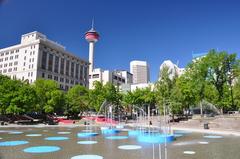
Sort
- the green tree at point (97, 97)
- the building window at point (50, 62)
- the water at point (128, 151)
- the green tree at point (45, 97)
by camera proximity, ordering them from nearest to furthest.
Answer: the water at point (128, 151), the green tree at point (45, 97), the green tree at point (97, 97), the building window at point (50, 62)

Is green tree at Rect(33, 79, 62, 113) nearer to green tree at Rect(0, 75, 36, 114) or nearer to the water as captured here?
green tree at Rect(0, 75, 36, 114)

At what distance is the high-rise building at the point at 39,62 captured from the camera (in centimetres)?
9869

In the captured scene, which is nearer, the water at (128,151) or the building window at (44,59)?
the water at (128,151)

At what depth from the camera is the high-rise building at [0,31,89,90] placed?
3885 inches

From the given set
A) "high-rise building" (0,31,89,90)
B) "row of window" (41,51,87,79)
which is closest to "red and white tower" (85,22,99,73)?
"row of window" (41,51,87,79)

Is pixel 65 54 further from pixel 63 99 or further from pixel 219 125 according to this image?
pixel 219 125

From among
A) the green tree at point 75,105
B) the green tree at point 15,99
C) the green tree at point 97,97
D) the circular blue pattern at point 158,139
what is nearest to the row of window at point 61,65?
the green tree at point 75,105

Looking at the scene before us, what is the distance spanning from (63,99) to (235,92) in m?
46.9

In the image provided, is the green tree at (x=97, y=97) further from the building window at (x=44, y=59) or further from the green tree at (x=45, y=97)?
the building window at (x=44, y=59)

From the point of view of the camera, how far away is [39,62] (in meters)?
98.2

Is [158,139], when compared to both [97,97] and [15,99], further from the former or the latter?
[97,97]

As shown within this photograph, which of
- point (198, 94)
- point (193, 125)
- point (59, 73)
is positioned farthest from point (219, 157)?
point (59, 73)

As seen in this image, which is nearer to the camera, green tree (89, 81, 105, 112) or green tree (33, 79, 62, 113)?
green tree (33, 79, 62, 113)

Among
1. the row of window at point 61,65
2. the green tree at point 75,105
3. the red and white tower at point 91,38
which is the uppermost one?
the red and white tower at point 91,38
